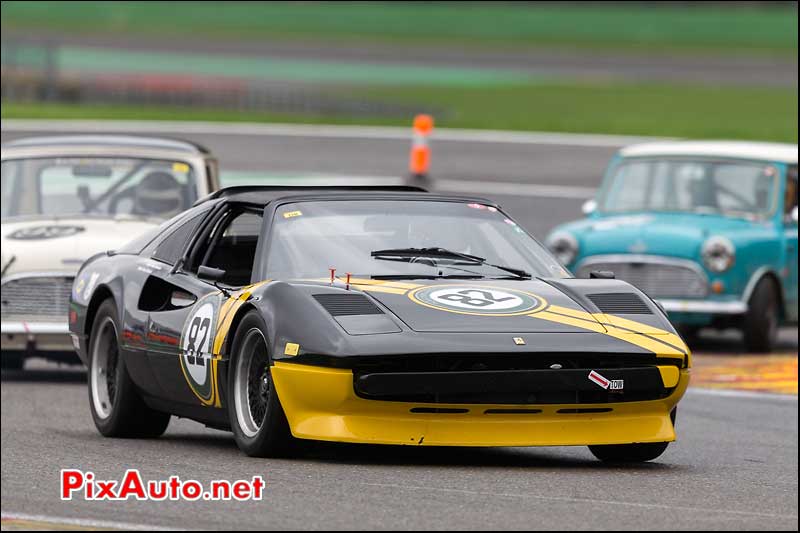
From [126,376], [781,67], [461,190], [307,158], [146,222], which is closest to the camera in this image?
[126,376]

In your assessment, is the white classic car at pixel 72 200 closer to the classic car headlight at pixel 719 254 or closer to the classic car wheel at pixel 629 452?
the classic car headlight at pixel 719 254

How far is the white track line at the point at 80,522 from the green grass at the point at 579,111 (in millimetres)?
20056

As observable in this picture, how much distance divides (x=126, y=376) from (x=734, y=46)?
162 ft

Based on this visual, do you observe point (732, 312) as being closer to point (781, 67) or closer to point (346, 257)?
point (346, 257)

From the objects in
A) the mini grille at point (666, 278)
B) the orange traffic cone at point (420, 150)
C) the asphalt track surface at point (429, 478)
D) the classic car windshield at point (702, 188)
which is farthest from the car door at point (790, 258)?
the orange traffic cone at point (420, 150)

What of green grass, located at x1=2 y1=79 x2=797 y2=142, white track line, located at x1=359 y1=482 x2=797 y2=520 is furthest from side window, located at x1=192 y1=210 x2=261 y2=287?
green grass, located at x1=2 y1=79 x2=797 y2=142

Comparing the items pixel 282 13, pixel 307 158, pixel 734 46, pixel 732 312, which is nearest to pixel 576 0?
pixel 734 46

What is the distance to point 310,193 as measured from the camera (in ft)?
27.9

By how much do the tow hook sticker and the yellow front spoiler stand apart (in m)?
0.13

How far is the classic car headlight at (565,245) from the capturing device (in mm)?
15328

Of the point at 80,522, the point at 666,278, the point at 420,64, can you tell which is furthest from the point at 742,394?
the point at 420,64

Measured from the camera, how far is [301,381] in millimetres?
7055

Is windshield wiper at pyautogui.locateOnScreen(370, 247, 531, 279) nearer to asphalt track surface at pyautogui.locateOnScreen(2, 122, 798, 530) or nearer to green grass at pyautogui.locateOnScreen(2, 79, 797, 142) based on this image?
asphalt track surface at pyautogui.locateOnScreen(2, 122, 798, 530)

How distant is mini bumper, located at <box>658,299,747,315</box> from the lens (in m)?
14.8
